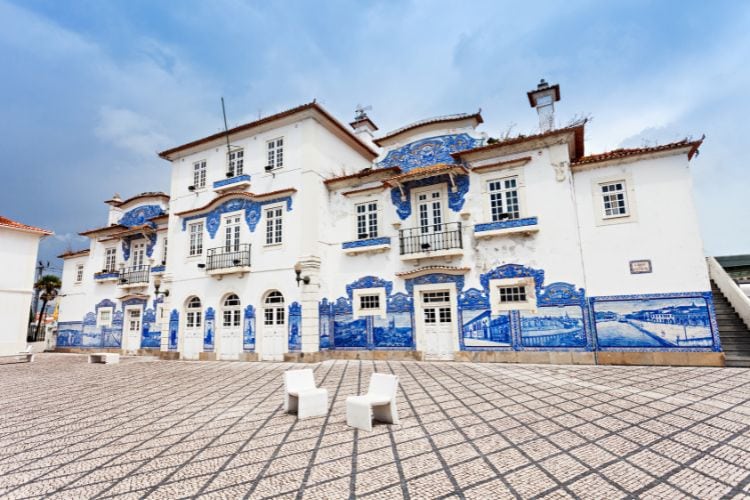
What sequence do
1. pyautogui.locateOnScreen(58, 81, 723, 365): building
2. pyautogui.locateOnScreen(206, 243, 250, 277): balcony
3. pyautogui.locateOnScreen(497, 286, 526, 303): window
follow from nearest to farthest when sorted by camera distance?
pyautogui.locateOnScreen(58, 81, 723, 365): building → pyautogui.locateOnScreen(497, 286, 526, 303): window → pyautogui.locateOnScreen(206, 243, 250, 277): balcony

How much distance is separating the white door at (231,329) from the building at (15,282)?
10.3 m

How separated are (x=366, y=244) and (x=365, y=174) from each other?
2.74 metres

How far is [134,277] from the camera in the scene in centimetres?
2092

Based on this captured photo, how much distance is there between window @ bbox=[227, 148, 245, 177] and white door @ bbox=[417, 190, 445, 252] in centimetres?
819

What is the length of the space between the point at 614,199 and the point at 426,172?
19.5ft

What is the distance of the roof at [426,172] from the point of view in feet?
44.4

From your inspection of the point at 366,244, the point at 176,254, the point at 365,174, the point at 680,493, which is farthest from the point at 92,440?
the point at 176,254

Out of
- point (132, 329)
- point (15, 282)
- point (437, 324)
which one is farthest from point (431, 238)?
point (15, 282)

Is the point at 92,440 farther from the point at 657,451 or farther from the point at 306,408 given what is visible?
the point at 657,451

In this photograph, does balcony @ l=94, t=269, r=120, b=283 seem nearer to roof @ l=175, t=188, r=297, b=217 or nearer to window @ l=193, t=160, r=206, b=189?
roof @ l=175, t=188, r=297, b=217

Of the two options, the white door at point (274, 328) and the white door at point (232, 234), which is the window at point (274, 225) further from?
the white door at point (274, 328)

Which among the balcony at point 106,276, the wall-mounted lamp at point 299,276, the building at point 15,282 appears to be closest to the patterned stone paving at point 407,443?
the wall-mounted lamp at point 299,276

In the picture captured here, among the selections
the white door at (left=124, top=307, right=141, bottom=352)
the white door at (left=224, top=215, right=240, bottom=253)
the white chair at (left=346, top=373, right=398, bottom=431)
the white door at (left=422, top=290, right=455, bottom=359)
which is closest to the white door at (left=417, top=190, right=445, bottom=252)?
the white door at (left=422, top=290, right=455, bottom=359)

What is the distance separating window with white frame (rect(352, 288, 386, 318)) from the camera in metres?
14.5
